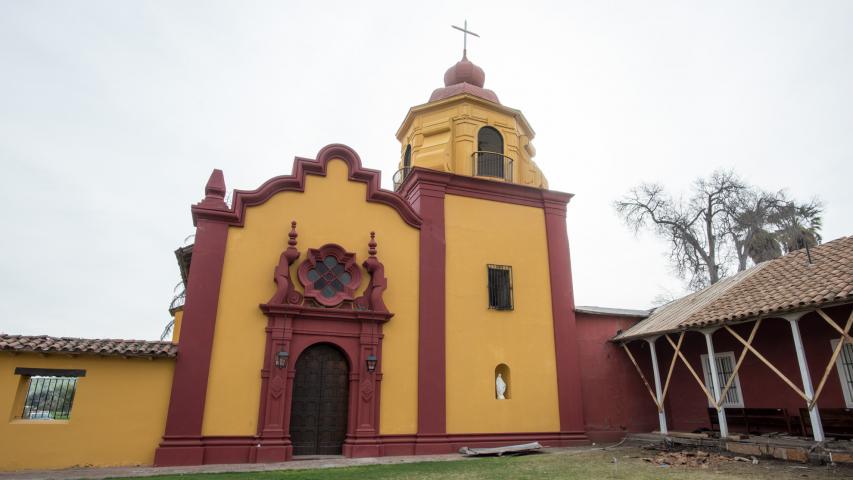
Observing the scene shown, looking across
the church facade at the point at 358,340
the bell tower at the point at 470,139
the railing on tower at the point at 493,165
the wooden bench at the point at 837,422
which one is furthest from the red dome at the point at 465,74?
the wooden bench at the point at 837,422

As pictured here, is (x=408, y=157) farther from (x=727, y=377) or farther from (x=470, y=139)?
(x=727, y=377)

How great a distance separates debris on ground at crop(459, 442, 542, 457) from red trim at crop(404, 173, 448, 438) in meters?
0.82

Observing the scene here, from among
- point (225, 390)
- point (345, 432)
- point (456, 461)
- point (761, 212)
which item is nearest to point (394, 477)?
point (456, 461)

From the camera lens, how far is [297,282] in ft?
41.2

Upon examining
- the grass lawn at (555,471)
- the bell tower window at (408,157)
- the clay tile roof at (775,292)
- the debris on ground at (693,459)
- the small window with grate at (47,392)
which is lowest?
the grass lawn at (555,471)

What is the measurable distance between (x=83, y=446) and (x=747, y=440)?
13.3 meters

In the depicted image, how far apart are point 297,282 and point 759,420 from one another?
11256 mm

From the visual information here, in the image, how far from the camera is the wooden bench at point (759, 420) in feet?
36.7

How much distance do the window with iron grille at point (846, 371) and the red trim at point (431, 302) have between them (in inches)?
336

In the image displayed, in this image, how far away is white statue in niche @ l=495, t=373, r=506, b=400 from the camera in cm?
1368

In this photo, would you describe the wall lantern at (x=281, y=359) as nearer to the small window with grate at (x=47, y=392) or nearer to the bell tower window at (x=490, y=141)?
the small window with grate at (x=47, y=392)

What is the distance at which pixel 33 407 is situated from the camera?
33.6 ft

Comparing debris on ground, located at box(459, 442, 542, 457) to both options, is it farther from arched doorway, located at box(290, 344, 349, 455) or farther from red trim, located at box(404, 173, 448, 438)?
arched doorway, located at box(290, 344, 349, 455)

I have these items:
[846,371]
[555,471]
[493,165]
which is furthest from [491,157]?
[846,371]
